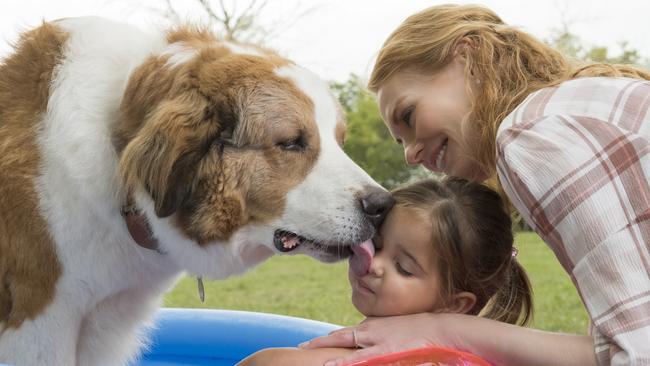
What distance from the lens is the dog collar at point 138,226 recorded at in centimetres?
271

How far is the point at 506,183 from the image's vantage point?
2381mm

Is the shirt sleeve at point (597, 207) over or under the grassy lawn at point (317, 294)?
over

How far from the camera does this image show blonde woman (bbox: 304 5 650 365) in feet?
7.16

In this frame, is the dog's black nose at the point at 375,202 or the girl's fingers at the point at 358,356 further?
the dog's black nose at the point at 375,202

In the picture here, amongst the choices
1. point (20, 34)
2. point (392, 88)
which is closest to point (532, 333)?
point (392, 88)

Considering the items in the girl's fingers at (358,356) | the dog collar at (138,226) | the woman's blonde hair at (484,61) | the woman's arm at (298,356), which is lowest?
the woman's arm at (298,356)

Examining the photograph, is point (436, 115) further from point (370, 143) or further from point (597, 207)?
point (370, 143)

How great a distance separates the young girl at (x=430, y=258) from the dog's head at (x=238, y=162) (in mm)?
108

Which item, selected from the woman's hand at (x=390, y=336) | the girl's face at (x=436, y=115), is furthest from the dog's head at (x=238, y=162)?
the girl's face at (x=436, y=115)

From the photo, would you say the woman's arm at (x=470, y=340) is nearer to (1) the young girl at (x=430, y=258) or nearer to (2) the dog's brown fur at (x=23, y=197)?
(1) the young girl at (x=430, y=258)

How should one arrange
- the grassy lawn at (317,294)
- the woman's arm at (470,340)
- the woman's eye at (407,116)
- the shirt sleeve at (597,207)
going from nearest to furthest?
the shirt sleeve at (597,207), the woman's arm at (470,340), the woman's eye at (407,116), the grassy lawn at (317,294)

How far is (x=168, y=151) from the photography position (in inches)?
101

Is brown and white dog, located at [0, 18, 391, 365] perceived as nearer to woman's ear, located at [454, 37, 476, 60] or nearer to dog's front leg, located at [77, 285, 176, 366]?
dog's front leg, located at [77, 285, 176, 366]

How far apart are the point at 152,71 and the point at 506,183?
1238 mm
